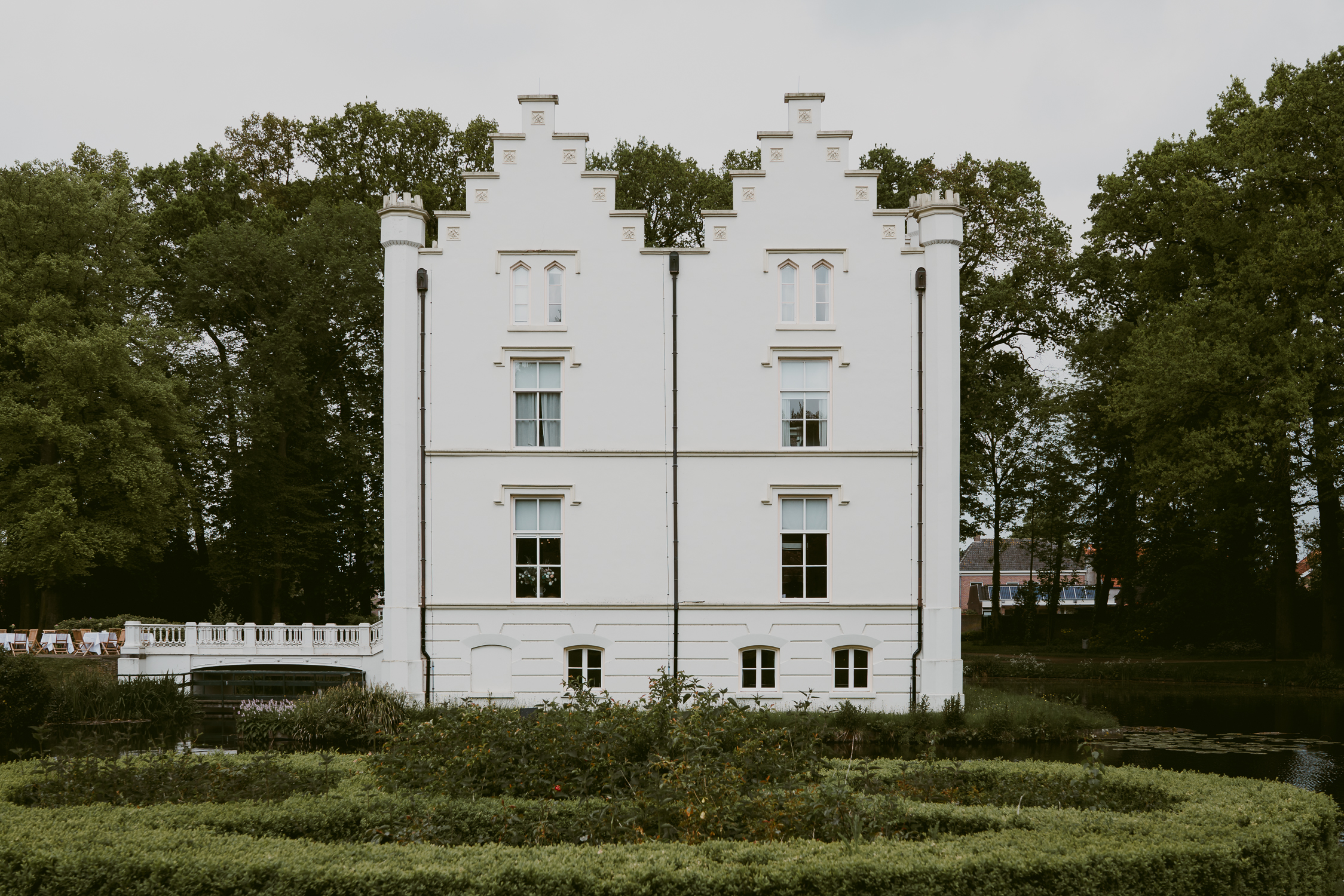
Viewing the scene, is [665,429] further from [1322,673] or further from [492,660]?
[1322,673]

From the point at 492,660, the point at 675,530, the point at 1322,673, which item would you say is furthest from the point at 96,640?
the point at 1322,673

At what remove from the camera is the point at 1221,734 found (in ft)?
74.7

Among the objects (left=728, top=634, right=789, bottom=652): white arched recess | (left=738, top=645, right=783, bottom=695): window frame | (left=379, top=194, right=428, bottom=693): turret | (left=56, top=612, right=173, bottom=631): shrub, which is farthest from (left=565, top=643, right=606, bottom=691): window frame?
(left=56, top=612, right=173, bottom=631): shrub

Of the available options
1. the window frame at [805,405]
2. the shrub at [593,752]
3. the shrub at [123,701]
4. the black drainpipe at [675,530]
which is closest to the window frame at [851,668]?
the black drainpipe at [675,530]

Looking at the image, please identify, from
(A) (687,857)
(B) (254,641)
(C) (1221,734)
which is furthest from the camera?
(B) (254,641)

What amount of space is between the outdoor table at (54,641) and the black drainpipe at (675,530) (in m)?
18.1

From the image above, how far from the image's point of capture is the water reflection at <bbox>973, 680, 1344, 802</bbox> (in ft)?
60.3

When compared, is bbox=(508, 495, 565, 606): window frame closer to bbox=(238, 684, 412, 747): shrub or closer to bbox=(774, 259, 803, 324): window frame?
bbox=(238, 684, 412, 747): shrub

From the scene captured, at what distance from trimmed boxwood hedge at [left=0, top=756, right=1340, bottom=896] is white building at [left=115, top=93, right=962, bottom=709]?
42.8 ft

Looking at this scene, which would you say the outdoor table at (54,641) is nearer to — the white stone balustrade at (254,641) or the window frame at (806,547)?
the white stone balustrade at (254,641)

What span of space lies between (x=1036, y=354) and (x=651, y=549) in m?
23.7

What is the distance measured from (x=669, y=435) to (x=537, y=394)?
317 centimetres

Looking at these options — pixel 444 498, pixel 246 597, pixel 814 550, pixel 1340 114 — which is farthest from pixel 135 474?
pixel 1340 114

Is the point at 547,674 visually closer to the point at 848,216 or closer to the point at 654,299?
the point at 654,299
